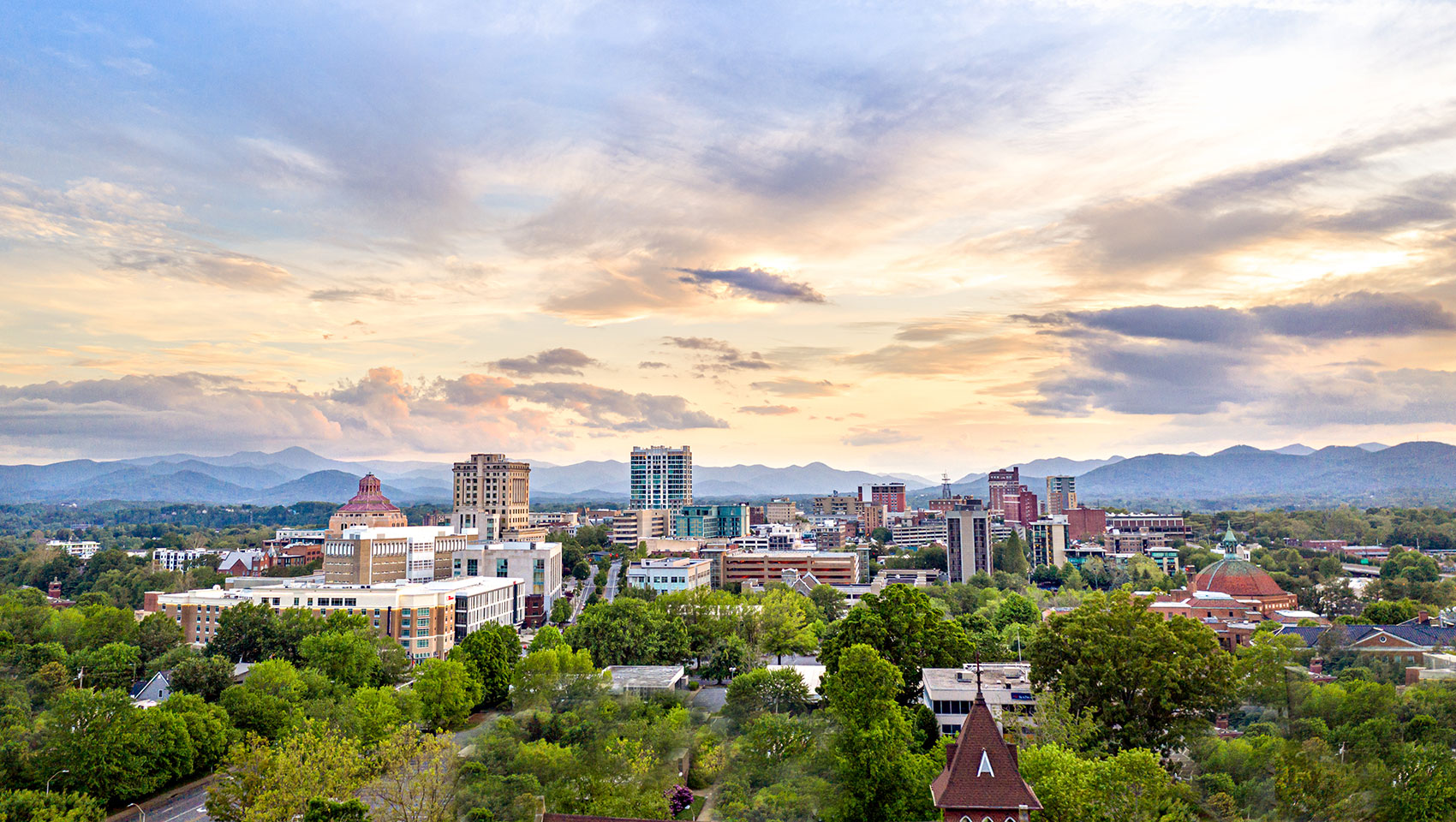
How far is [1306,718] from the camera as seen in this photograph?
37.9 metres

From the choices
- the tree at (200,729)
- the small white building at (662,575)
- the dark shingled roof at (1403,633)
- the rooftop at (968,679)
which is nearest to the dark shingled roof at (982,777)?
the rooftop at (968,679)

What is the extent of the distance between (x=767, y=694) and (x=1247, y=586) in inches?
2211

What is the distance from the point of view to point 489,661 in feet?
190

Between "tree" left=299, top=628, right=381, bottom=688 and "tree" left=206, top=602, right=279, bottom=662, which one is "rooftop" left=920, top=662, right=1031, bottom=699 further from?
"tree" left=206, top=602, right=279, bottom=662

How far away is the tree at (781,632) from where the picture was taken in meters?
68.6

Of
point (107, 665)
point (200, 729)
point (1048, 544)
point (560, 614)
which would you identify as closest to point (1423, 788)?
point (200, 729)

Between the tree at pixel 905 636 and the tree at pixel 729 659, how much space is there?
13.1 m

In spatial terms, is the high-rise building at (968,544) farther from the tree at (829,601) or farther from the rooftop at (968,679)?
the rooftop at (968,679)

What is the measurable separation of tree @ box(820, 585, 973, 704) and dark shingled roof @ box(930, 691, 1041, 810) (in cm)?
1814

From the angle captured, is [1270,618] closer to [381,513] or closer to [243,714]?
[243,714]

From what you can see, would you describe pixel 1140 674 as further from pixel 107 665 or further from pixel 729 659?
pixel 107 665

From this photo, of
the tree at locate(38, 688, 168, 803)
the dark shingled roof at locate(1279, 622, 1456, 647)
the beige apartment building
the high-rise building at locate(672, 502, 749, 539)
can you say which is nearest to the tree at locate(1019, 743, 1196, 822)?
the dark shingled roof at locate(1279, 622, 1456, 647)

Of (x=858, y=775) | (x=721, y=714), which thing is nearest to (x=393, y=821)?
(x=858, y=775)

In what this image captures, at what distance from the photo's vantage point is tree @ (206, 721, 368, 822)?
30.5 m
